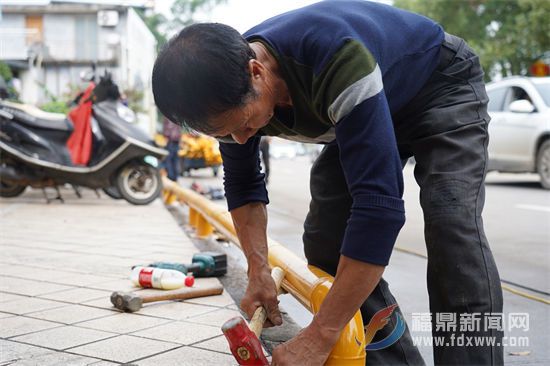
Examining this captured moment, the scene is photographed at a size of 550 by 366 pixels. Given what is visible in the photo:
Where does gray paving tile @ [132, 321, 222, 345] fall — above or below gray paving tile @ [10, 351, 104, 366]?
below

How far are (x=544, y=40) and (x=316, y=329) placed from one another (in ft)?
77.6

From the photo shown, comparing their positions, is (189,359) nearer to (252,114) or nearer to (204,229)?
(252,114)

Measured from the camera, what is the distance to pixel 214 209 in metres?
4.61

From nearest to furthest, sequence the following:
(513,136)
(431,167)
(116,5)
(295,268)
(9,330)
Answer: (431,167) < (295,268) < (9,330) < (513,136) < (116,5)

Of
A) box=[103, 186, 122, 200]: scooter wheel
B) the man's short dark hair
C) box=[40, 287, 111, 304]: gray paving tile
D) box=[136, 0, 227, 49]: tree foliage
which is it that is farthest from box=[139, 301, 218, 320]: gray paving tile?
box=[136, 0, 227, 49]: tree foliage

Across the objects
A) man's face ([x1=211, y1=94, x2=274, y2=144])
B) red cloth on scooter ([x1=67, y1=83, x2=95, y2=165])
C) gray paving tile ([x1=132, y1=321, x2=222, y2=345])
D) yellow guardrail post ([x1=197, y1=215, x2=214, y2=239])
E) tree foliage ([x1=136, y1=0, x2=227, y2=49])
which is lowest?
tree foliage ([x1=136, y1=0, x2=227, y2=49])

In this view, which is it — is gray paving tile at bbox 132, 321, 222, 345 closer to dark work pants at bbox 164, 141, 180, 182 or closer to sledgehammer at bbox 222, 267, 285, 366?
sledgehammer at bbox 222, 267, 285, 366

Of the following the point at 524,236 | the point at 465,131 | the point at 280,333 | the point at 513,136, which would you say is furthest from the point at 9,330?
the point at 513,136

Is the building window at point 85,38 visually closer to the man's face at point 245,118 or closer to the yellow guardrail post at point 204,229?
the yellow guardrail post at point 204,229

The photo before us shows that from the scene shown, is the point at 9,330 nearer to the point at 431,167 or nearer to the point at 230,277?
the point at 230,277

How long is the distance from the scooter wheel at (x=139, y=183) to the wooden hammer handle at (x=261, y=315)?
644cm

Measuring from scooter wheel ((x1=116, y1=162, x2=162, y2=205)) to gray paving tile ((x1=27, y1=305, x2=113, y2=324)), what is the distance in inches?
225

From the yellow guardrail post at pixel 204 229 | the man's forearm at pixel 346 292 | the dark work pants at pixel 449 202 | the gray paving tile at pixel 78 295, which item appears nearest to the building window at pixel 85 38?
the yellow guardrail post at pixel 204 229

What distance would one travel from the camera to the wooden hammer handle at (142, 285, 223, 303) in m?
3.23
